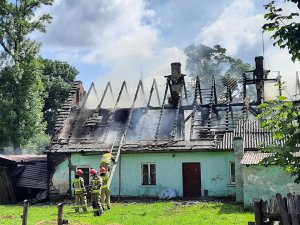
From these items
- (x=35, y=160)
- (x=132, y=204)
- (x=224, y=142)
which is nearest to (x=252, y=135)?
(x=224, y=142)

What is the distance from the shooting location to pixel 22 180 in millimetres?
25641

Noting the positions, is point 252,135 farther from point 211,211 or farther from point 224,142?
point 211,211

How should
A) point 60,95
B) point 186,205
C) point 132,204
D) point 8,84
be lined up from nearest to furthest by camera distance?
point 186,205 < point 132,204 < point 8,84 < point 60,95

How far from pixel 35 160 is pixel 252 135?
13.8m

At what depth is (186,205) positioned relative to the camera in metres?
20.1

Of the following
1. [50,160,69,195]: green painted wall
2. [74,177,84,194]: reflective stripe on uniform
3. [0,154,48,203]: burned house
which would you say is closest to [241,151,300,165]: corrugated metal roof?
[74,177,84,194]: reflective stripe on uniform

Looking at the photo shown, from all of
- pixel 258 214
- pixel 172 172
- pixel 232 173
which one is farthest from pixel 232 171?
pixel 258 214

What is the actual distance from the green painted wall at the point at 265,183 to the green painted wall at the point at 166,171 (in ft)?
14.0

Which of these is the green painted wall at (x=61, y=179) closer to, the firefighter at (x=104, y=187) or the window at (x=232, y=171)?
the firefighter at (x=104, y=187)

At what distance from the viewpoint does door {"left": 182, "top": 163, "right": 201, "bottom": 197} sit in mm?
23375

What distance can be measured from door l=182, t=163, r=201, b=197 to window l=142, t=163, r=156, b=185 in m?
1.69

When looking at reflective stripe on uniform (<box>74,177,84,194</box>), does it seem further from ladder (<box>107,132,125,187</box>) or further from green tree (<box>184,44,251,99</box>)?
green tree (<box>184,44,251,99</box>)

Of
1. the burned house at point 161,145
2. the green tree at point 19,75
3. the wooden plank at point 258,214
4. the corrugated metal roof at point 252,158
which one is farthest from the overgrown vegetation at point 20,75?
the wooden plank at point 258,214

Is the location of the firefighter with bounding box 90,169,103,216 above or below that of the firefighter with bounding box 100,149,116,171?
below
